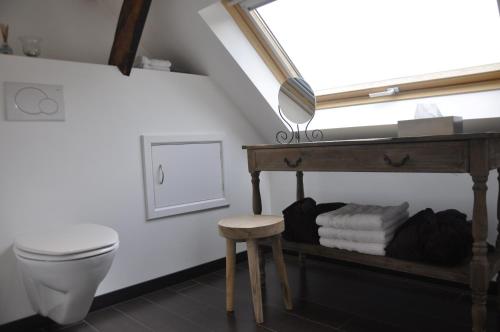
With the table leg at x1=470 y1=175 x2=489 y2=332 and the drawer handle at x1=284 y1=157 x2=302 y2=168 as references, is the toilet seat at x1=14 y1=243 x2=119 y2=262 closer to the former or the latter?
the drawer handle at x1=284 y1=157 x2=302 y2=168

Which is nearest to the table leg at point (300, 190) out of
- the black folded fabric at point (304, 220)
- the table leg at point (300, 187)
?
the table leg at point (300, 187)

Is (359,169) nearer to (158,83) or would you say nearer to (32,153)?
(158,83)

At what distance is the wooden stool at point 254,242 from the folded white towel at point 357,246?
0.25 m

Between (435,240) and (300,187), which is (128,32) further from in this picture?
(435,240)

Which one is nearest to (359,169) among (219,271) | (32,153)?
(219,271)

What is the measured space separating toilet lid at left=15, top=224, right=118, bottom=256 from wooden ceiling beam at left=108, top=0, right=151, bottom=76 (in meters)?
0.91

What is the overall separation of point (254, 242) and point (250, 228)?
0.23ft

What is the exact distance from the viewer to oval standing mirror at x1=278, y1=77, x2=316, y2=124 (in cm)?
221

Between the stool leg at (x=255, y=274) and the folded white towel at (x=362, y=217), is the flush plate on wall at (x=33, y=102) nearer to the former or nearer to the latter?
the stool leg at (x=255, y=274)

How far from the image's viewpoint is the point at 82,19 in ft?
7.89

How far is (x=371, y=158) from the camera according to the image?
165 centimetres

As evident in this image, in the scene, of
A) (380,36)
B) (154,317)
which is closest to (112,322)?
(154,317)

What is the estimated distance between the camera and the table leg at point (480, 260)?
1377 millimetres

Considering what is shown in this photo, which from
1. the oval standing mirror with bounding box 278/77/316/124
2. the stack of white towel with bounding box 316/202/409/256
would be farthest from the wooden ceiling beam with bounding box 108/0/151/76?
the stack of white towel with bounding box 316/202/409/256
